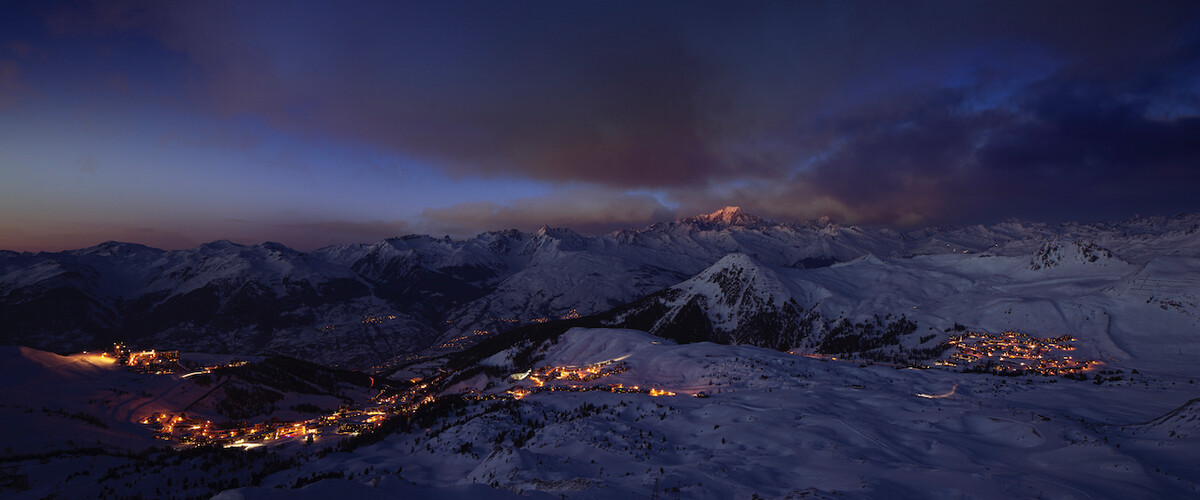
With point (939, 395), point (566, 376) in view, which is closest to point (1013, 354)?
point (939, 395)

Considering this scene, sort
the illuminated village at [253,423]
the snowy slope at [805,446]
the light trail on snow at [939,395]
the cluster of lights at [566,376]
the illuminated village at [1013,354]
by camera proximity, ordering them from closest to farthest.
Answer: the snowy slope at [805,446] < the light trail on snow at [939,395] < the illuminated village at [253,423] < the cluster of lights at [566,376] < the illuminated village at [1013,354]

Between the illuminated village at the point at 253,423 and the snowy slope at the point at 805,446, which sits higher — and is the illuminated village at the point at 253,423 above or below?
below

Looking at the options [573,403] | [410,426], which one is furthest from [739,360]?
[410,426]

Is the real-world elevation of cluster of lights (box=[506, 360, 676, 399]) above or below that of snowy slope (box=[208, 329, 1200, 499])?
below

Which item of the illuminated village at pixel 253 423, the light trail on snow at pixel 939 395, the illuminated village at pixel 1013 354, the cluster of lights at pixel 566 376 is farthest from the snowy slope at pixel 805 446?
the illuminated village at pixel 1013 354

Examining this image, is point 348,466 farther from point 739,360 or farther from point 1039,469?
point 739,360

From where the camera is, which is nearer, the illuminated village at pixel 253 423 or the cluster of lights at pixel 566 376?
the illuminated village at pixel 253 423

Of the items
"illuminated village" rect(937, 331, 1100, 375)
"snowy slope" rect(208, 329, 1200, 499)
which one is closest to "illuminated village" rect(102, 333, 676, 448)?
"snowy slope" rect(208, 329, 1200, 499)

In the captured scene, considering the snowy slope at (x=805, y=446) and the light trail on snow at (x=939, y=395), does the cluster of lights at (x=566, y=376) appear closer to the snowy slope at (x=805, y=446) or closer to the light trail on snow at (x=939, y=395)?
the snowy slope at (x=805, y=446)

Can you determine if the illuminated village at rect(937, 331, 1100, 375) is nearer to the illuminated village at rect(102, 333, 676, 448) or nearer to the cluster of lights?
the cluster of lights
